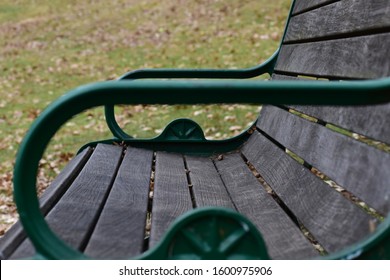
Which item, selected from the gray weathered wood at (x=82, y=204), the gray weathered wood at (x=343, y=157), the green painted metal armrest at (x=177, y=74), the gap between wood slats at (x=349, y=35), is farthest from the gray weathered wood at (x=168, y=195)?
the gap between wood slats at (x=349, y=35)

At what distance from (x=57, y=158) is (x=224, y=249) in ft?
11.3

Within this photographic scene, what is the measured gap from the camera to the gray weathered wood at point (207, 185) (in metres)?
1.90

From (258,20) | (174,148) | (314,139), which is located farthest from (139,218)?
(258,20)

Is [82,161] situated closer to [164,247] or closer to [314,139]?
[314,139]

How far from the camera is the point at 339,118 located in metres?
1.66

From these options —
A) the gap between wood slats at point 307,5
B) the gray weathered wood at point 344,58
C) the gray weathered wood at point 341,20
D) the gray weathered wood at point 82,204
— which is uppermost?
the gap between wood slats at point 307,5

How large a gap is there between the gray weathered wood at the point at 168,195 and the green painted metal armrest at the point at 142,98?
34 cm

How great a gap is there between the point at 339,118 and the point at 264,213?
0.37 metres

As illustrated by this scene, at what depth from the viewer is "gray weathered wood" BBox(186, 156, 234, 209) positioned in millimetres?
1899

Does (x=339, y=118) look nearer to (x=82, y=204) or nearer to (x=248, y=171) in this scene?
(x=248, y=171)

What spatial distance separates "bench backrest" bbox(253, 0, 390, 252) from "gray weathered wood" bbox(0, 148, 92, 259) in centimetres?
73

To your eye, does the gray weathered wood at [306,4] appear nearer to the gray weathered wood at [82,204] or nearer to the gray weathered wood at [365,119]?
the gray weathered wood at [365,119]

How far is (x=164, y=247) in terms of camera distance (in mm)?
1208

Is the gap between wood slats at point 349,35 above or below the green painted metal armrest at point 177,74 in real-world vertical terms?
above
